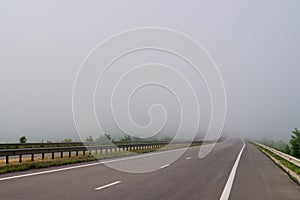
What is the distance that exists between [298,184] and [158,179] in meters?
5.72

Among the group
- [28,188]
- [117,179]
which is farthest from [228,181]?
[28,188]

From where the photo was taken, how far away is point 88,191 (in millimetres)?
10148

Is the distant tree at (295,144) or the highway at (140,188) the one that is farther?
the distant tree at (295,144)

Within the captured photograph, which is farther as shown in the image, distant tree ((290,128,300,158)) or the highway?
distant tree ((290,128,300,158))

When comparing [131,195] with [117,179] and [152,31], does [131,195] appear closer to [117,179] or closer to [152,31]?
[117,179]

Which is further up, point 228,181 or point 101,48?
point 101,48

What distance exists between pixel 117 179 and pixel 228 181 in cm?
432

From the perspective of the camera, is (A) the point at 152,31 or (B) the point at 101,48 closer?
(B) the point at 101,48

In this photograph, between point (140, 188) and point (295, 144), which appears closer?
point (140, 188)

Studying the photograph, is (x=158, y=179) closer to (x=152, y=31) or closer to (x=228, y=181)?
(x=228, y=181)

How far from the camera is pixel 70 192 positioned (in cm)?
983

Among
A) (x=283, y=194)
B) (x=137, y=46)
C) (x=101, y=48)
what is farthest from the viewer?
(x=137, y=46)

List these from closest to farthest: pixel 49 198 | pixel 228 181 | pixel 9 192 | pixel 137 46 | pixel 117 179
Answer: pixel 49 198 < pixel 9 192 < pixel 117 179 < pixel 228 181 < pixel 137 46

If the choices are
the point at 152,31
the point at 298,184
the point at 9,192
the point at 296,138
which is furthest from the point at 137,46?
the point at 296,138
